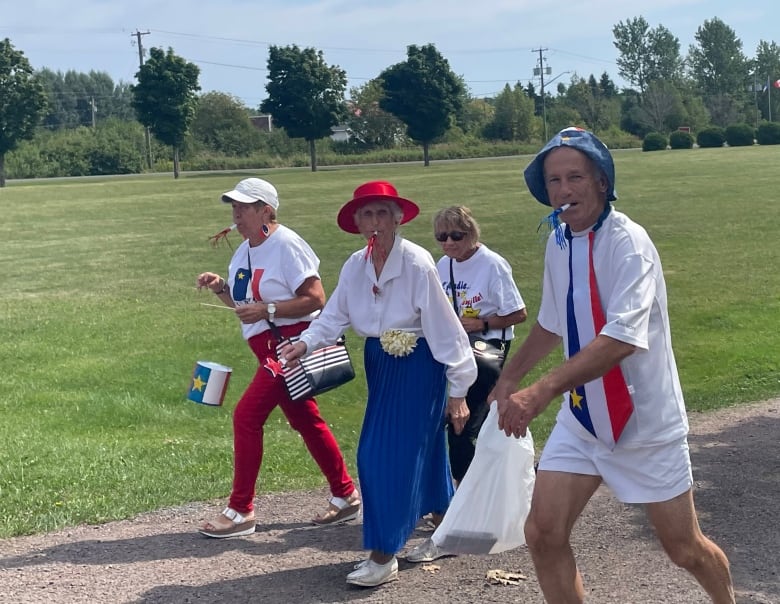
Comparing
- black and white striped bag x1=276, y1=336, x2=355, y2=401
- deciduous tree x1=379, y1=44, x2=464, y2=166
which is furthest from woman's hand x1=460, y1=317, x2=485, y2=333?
deciduous tree x1=379, y1=44, x2=464, y2=166

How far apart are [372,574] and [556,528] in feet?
4.86

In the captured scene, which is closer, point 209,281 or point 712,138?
point 209,281

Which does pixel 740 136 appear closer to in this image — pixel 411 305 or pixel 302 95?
pixel 302 95

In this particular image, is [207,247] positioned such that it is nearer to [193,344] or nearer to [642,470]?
[193,344]

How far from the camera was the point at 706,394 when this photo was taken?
9844 millimetres

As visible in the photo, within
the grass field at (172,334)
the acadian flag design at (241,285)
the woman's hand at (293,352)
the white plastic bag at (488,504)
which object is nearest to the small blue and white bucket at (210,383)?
the acadian flag design at (241,285)

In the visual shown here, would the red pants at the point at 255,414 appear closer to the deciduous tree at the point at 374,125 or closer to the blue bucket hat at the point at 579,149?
the blue bucket hat at the point at 579,149

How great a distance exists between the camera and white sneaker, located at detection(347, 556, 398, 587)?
4.84 meters

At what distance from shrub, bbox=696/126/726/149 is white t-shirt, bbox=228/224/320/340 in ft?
245

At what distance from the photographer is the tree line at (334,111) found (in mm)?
67812

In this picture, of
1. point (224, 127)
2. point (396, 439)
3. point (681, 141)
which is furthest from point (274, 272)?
point (224, 127)

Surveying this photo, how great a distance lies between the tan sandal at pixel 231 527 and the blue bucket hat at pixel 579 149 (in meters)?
2.84

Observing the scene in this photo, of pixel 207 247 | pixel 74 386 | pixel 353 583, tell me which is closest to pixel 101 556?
pixel 353 583

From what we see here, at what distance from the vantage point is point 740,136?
76.1m
